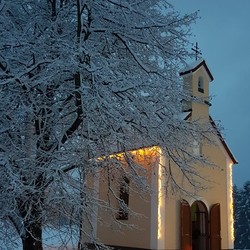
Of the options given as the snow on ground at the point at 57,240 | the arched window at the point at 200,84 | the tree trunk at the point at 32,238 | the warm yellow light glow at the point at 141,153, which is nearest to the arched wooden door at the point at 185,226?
the arched window at the point at 200,84

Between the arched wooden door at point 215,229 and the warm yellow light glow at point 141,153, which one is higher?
the warm yellow light glow at point 141,153

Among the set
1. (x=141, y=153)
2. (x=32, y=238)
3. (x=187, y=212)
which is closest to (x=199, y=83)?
(x=187, y=212)

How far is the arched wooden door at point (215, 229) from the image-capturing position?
14.7m

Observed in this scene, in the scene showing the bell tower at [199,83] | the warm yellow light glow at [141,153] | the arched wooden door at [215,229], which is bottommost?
the arched wooden door at [215,229]

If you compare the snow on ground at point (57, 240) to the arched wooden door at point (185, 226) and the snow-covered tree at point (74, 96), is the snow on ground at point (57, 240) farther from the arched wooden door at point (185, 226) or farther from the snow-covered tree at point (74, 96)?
the arched wooden door at point (185, 226)

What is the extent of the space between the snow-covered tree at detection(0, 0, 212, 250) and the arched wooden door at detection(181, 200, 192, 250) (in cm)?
632

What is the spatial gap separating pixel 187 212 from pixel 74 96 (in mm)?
8972

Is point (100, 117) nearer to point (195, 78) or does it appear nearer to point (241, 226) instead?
point (195, 78)

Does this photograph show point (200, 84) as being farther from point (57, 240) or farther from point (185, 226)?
point (57, 240)

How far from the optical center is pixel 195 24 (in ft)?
24.2

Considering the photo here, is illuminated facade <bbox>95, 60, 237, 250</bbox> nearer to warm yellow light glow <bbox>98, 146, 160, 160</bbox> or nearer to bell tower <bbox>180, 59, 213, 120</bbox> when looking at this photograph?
bell tower <bbox>180, 59, 213, 120</bbox>

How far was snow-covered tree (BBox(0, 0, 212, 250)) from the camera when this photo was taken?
5.28m

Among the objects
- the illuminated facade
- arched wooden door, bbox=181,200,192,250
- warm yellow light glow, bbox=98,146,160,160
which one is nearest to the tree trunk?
warm yellow light glow, bbox=98,146,160,160

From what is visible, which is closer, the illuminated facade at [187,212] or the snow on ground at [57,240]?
the snow on ground at [57,240]
